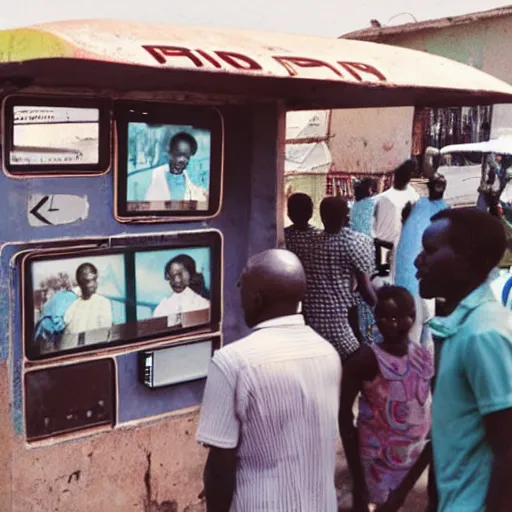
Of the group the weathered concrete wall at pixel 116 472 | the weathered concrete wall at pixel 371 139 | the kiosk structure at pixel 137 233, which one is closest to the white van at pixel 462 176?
the weathered concrete wall at pixel 371 139

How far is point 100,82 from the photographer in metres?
3.15

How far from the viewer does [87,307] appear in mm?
3418

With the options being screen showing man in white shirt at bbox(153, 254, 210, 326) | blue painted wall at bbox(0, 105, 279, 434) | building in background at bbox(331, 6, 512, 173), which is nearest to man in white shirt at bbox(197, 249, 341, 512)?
blue painted wall at bbox(0, 105, 279, 434)

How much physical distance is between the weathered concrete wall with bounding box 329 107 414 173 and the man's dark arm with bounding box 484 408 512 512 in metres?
11.5

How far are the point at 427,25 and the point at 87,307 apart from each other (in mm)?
10796

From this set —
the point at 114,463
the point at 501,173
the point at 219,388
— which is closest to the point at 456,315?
the point at 219,388

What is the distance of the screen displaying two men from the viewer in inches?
129

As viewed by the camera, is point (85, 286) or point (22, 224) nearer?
point (22, 224)

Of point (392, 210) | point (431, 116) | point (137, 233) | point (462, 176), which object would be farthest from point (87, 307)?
point (431, 116)

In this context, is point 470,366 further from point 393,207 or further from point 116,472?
point 393,207

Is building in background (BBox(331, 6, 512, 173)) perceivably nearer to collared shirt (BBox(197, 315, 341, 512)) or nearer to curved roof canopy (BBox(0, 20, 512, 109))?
curved roof canopy (BBox(0, 20, 512, 109))

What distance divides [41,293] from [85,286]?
0.20 m

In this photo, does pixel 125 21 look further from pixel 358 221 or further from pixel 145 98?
pixel 358 221

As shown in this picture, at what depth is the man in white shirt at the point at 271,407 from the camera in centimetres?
225
